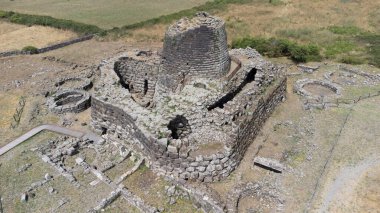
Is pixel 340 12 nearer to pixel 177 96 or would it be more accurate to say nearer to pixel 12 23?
pixel 177 96

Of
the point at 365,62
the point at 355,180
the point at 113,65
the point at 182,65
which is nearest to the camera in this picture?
the point at 355,180

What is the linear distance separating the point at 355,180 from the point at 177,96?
941cm

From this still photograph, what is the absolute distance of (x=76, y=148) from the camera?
19.7 m

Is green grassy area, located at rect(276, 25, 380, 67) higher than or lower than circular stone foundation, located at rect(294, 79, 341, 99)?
higher

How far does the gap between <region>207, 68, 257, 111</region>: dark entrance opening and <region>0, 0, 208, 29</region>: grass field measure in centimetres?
2576

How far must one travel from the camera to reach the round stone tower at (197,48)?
20.5 m

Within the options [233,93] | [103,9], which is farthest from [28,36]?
[233,93]

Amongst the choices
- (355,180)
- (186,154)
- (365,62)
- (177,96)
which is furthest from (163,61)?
(365,62)

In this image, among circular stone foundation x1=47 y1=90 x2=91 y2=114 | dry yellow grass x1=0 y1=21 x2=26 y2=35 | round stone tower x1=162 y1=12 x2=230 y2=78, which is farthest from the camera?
dry yellow grass x1=0 y1=21 x2=26 y2=35

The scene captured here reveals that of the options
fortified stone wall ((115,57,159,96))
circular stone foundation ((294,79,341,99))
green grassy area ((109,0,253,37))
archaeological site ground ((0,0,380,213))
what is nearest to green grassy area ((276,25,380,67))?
archaeological site ground ((0,0,380,213))

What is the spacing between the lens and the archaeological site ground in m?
16.3

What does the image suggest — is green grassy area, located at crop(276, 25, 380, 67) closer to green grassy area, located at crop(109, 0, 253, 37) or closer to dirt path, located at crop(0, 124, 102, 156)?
green grassy area, located at crop(109, 0, 253, 37)

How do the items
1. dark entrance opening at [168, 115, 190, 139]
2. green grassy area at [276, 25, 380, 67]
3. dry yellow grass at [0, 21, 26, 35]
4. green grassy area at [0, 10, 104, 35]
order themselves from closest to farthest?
1. dark entrance opening at [168, 115, 190, 139]
2. green grassy area at [276, 25, 380, 67]
3. green grassy area at [0, 10, 104, 35]
4. dry yellow grass at [0, 21, 26, 35]

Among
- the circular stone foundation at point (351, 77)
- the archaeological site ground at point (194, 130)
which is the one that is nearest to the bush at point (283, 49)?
the archaeological site ground at point (194, 130)
